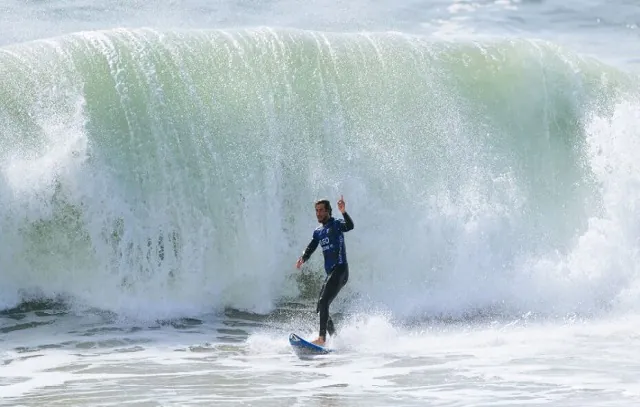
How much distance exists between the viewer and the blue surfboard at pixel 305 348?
994cm

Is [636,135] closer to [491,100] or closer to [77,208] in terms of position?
[491,100]

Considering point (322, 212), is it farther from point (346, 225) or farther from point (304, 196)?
point (304, 196)

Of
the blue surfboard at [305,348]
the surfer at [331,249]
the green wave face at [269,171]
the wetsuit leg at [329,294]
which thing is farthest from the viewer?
the green wave face at [269,171]

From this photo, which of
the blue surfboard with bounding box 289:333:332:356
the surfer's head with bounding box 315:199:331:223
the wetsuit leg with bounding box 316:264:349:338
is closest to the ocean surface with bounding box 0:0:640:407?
the blue surfboard with bounding box 289:333:332:356

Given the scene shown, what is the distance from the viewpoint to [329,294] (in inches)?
408

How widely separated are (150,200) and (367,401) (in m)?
6.19

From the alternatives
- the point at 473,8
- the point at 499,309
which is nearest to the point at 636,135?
the point at 499,309

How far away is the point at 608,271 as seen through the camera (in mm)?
12945

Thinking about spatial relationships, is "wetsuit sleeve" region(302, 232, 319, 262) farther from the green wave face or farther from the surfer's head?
the green wave face

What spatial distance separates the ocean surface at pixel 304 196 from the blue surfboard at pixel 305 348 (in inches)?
5.2

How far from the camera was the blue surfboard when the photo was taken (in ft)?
32.6

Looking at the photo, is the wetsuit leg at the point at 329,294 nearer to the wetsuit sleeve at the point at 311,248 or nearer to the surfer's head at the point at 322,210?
the wetsuit sleeve at the point at 311,248

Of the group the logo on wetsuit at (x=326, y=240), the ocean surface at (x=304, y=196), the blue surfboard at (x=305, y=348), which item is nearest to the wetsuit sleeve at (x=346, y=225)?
the logo on wetsuit at (x=326, y=240)

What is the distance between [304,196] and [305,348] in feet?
13.1
